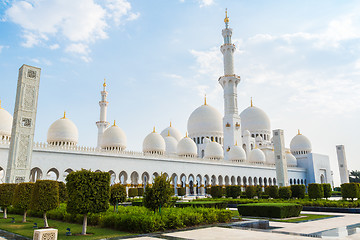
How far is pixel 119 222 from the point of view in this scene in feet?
26.8

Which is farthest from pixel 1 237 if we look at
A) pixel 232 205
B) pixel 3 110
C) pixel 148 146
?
pixel 148 146

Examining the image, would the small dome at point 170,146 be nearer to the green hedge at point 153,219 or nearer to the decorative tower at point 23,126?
the decorative tower at point 23,126

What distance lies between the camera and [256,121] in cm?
4788

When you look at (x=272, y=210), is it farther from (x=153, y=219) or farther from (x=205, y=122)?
(x=205, y=122)

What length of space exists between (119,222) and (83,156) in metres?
16.8

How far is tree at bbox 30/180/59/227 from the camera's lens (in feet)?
28.8

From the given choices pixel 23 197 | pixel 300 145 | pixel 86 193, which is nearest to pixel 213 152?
pixel 300 145

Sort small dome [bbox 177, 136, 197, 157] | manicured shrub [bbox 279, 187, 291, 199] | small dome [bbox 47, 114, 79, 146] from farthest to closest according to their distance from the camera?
small dome [bbox 177, 136, 197, 157]
small dome [bbox 47, 114, 79, 146]
manicured shrub [bbox 279, 187, 291, 199]

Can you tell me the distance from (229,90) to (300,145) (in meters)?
19.5

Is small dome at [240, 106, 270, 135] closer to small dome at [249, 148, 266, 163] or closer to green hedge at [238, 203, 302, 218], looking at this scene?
small dome at [249, 148, 266, 163]

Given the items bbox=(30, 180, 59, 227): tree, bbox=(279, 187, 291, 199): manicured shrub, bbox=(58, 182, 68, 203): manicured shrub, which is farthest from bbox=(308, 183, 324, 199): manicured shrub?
bbox=(30, 180, 59, 227): tree

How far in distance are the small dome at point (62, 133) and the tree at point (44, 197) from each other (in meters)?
17.5

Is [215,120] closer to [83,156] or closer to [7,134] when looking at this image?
[83,156]

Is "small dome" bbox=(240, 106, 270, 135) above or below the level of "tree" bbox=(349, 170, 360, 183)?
above
